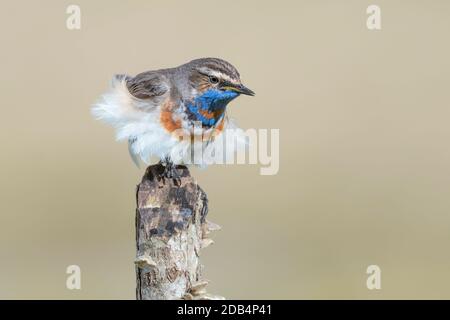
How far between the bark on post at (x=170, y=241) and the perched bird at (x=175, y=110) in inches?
56.8

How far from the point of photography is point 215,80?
10.3 metres

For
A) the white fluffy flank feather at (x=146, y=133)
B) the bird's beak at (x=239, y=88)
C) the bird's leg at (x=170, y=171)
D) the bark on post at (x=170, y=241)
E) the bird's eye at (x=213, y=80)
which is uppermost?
the bird's eye at (x=213, y=80)

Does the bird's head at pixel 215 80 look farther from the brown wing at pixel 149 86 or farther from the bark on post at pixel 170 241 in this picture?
the bark on post at pixel 170 241

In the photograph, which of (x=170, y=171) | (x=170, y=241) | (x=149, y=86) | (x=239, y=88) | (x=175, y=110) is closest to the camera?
(x=170, y=241)

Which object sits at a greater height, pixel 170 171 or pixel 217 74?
pixel 217 74

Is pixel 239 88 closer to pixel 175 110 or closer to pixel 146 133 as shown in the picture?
pixel 175 110

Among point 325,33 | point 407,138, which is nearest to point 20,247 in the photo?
point 407,138

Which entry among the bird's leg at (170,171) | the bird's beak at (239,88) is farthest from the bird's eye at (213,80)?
the bird's leg at (170,171)

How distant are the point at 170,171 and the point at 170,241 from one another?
1.60 metres

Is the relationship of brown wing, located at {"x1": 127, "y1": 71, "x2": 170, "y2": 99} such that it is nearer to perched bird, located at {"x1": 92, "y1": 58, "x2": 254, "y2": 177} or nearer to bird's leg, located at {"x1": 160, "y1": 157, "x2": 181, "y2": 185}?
perched bird, located at {"x1": 92, "y1": 58, "x2": 254, "y2": 177}

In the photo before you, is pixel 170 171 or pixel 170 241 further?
pixel 170 171

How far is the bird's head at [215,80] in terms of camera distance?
33.4 feet

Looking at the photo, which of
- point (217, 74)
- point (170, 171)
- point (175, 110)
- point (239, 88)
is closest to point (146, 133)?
point (175, 110)

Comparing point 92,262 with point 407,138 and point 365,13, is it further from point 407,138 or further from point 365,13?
point 365,13
